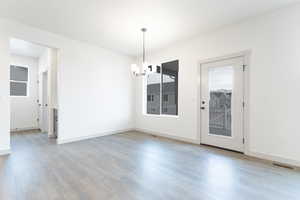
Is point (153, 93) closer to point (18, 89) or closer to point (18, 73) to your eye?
point (18, 89)

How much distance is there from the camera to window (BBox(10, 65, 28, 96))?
5887 mm

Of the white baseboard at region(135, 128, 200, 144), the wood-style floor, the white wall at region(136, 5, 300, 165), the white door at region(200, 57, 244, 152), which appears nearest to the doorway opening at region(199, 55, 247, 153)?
the white door at region(200, 57, 244, 152)

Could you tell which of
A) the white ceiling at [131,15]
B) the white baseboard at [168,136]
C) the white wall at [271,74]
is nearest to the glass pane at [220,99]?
the white wall at [271,74]

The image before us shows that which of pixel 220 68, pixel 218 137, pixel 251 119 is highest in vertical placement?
pixel 220 68

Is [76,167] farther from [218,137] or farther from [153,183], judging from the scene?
[218,137]

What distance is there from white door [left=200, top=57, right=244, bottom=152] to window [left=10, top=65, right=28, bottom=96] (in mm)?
6832

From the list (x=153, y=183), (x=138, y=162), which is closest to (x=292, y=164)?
(x=153, y=183)

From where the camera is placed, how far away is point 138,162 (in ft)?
9.67

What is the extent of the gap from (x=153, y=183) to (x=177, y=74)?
340 cm

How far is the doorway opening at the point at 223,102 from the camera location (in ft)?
11.4

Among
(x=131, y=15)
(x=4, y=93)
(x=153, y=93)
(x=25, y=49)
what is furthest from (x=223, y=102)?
(x=25, y=49)

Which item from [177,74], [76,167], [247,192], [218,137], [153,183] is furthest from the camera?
[177,74]

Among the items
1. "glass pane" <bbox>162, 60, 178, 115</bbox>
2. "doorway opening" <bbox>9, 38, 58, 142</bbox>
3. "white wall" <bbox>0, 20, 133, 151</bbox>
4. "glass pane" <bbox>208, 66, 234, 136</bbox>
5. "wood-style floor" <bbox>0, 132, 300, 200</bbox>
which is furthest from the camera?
"doorway opening" <bbox>9, 38, 58, 142</bbox>

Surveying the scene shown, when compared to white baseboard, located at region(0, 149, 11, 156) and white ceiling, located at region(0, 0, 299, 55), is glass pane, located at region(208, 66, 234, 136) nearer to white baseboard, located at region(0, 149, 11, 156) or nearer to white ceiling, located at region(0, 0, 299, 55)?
white ceiling, located at region(0, 0, 299, 55)
